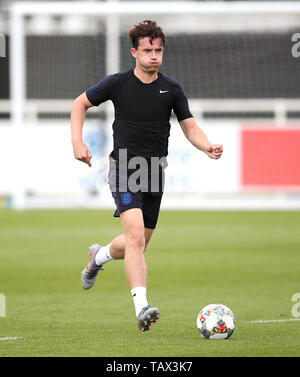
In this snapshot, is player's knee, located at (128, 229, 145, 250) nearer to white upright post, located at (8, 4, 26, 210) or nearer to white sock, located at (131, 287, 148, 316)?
white sock, located at (131, 287, 148, 316)

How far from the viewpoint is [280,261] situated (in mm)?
13070

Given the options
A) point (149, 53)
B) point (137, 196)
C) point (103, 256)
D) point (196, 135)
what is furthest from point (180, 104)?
point (103, 256)

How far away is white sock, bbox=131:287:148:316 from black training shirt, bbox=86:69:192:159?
45.1 inches

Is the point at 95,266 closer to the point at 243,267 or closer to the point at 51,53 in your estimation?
the point at 243,267

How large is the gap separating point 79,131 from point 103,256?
1567 millimetres

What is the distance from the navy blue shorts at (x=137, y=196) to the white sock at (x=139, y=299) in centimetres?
70

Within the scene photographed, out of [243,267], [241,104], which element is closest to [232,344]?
[243,267]

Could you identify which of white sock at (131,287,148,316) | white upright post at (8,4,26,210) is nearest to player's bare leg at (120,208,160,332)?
white sock at (131,287,148,316)

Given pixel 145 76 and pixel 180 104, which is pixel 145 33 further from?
pixel 180 104

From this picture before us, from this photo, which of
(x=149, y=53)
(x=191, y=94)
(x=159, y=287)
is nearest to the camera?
(x=149, y=53)

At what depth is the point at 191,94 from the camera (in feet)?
79.2

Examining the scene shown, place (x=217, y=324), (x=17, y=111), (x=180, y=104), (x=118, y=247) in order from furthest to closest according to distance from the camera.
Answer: (x=17, y=111) → (x=118, y=247) → (x=180, y=104) → (x=217, y=324)

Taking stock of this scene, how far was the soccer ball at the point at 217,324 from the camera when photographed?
7324mm

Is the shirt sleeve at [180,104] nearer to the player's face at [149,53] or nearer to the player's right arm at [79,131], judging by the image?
the player's face at [149,53]
